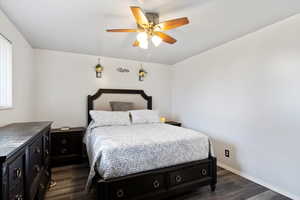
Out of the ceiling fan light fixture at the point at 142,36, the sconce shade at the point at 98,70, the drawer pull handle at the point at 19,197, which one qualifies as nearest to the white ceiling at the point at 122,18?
the ceiling fan light fixture at the point at 142,36

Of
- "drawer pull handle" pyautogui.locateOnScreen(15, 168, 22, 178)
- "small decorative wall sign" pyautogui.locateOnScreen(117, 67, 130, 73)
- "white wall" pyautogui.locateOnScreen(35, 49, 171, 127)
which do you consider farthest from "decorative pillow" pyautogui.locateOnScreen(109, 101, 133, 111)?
"drawer pull handle" pyautogui.locateOnScreen(15, 168, 22, 178)

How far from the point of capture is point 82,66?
12.1ft

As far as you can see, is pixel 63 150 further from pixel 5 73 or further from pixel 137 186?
pixel 137 186

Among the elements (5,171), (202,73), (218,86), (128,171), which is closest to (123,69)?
(202,73)

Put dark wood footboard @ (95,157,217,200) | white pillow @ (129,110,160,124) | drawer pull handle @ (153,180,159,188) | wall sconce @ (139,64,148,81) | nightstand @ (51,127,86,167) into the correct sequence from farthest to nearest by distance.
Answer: wall sconce @ (139,64,148,81)
white pillow @ (129,110,160,124)
nightstand @ (51,127,86,167)
drawer pull handle @ (153,180,159,188)
dark wood footboard @ (95,157,217,200)

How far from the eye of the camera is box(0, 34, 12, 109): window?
2.00m

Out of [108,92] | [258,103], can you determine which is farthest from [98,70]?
[258,103]

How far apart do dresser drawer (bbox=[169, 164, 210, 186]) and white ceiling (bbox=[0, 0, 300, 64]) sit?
2.07 metres

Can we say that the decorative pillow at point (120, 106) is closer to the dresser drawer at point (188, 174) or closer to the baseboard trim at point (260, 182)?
the dresser drawer at point (188, 174)

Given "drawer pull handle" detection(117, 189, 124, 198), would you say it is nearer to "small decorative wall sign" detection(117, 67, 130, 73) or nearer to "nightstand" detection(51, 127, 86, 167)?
"nightstand" detection(51, 127, 86, 167)

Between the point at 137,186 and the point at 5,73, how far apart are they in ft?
7.38

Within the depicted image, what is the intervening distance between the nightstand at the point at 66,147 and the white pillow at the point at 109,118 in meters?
0.45

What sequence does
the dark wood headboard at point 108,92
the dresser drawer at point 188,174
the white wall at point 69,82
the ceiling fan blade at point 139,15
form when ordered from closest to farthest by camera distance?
the ceiling fan blade at point 139,15
the dresser drawer at point 188,174
the white wall at point 69,82
the dark wood headboard at point 108,92

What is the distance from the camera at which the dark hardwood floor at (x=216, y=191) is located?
2111mm
